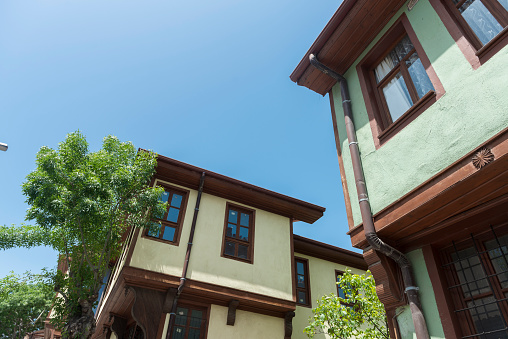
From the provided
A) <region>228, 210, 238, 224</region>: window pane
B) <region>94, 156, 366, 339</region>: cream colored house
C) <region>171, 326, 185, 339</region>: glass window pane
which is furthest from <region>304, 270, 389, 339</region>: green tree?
<region>228, 210, 238, 224</region>: window pane

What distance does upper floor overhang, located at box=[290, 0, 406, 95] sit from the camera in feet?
17.0

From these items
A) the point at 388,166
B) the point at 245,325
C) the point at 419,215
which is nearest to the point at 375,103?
the point at 388,166

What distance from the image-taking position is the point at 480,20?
3.89m

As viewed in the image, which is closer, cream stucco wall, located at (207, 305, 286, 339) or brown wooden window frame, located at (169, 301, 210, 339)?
brown wooden window frame, located at (169, 301, 210, 339)

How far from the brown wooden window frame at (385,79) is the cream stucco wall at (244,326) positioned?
5889 mm

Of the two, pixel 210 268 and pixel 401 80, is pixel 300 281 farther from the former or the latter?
pixel 401 80

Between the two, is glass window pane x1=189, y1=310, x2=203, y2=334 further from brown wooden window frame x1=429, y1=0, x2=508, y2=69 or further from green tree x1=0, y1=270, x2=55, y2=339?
green tree x1=0, y1=270, x2=55, y2=339

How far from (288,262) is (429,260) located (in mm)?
6309

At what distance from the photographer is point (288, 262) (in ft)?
32.1

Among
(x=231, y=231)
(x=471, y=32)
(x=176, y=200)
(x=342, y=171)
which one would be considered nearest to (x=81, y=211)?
(x=176, y=200)

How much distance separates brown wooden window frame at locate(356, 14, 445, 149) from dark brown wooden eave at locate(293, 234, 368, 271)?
23.1ft

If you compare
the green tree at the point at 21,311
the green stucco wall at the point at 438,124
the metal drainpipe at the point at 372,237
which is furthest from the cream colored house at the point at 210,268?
the green tree at the point at 21,311

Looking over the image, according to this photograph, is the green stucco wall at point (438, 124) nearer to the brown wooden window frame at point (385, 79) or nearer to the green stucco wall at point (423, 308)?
the brown wooden window frame at point (385, 79)

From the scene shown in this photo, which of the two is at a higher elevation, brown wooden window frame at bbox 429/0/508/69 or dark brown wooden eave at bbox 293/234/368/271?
dark brown wooden eave at bbox 293/234/368/271
